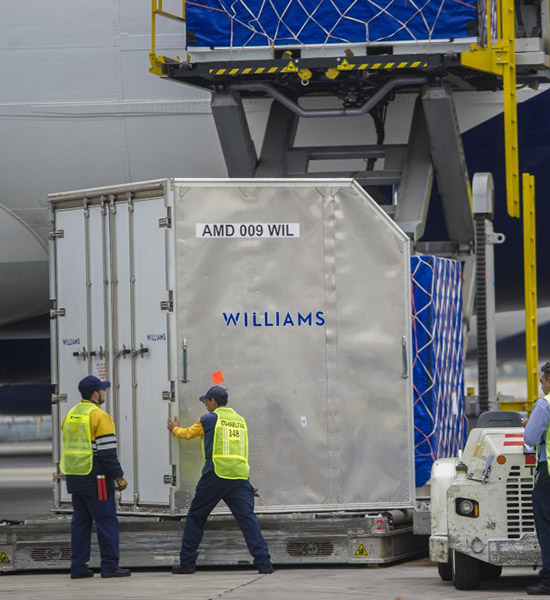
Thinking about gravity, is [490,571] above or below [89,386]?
below

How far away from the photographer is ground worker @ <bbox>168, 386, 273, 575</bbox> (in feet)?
31.7

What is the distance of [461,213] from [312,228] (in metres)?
3.45

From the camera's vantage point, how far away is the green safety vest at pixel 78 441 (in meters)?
9.94

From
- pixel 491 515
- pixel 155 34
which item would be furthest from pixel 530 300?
pixel 155 34

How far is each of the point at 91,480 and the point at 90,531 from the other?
1.29 feet

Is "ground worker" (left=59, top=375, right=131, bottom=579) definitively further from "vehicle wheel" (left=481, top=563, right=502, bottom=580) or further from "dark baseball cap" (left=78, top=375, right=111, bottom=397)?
"vehicle wheel" (left=481, top=563, right=502, bottom=580)

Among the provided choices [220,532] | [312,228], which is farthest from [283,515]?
[312,228]

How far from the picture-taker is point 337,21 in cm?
1234

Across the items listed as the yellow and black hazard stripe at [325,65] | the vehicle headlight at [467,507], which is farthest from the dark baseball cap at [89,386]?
the yellow and black hazard stripe at [325,65]

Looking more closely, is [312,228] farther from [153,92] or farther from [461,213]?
[153,92]

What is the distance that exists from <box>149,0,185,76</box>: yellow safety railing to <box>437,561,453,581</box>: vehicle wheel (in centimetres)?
584

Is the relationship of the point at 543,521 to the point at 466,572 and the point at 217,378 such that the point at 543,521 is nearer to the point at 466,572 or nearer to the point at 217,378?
the point at 466,572

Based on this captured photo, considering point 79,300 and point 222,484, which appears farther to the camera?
point 79,300

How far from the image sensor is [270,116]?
13938mm
